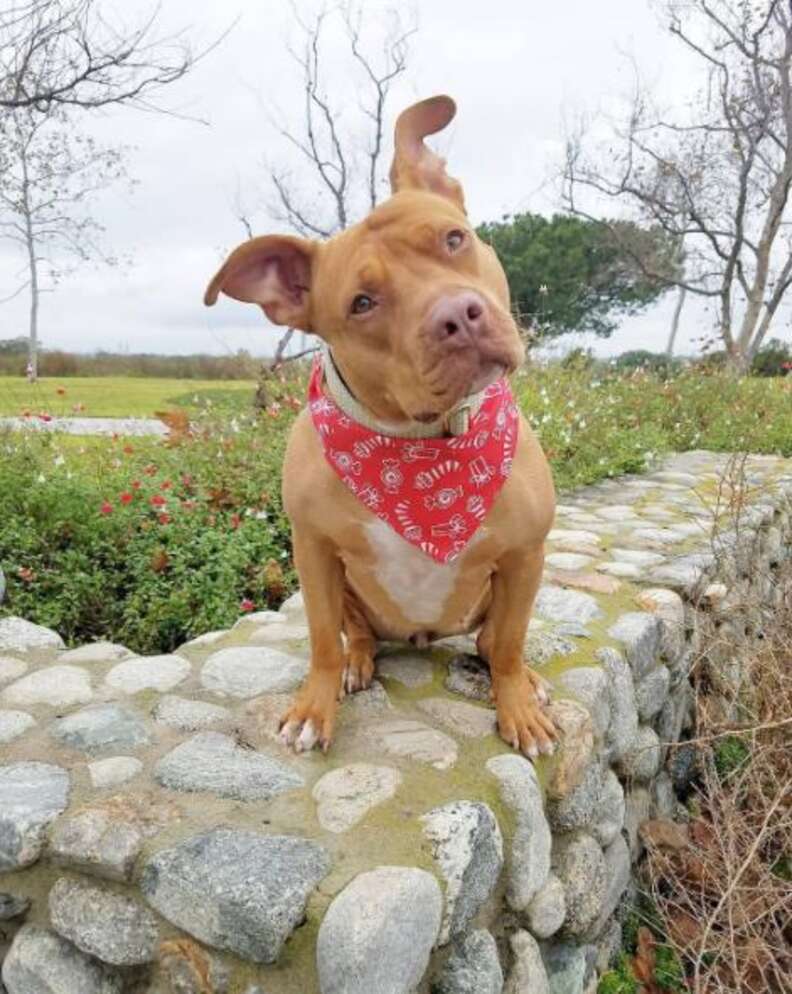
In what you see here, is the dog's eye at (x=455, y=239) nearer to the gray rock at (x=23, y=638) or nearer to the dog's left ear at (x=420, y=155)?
the dog's left ear at (x=420, y=155)

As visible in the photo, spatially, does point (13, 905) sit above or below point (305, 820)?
below

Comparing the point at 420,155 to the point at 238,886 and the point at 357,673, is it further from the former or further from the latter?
the point at 238,886

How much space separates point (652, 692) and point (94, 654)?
6.92ft

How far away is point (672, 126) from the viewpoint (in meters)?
17.2

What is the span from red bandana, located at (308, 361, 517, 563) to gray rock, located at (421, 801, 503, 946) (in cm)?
63

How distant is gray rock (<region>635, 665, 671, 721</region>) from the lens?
316 centimetres

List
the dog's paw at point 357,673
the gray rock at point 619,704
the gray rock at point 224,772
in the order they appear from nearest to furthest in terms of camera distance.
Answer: the gray rock at point 224,772, the dog's paw at point 357,673, the gray rock at point 619,704

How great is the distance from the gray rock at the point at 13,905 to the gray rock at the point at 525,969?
3.75ft

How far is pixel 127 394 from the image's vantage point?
18938 mm

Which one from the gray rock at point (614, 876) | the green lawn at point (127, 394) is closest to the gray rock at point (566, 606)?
the gray rock at point (614, 876)

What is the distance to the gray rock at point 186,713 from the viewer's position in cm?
230

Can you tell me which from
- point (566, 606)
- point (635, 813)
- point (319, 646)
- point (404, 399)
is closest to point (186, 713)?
point (319, 646)

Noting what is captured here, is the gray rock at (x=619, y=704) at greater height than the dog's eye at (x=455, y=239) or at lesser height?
lesser

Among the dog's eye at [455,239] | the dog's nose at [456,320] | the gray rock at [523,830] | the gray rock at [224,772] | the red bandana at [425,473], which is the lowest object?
the gray rock at [523,830]
